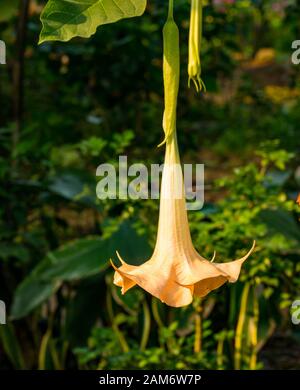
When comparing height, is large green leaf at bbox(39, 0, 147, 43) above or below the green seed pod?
above

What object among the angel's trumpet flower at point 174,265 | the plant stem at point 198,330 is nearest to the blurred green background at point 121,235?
the plant stem at point 198,330

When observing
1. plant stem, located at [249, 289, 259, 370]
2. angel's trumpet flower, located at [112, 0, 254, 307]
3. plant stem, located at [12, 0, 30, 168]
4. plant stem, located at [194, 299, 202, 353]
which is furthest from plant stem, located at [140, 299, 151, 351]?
angel's trumpet flower, located at [112, 0, 254, 307]

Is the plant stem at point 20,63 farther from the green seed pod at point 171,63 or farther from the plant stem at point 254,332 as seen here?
the green seed pod at point 171,63

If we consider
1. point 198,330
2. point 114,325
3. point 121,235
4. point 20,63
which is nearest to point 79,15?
point 121,235

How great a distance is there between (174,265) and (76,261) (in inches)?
53.1

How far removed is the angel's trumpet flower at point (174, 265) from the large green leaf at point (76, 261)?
1.16m

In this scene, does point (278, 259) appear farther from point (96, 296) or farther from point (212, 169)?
point (212, 169)

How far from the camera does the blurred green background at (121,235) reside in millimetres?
1831

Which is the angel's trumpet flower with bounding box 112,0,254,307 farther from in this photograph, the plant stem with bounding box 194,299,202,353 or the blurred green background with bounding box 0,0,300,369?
the plant stem with bounding box 194,299,202,353

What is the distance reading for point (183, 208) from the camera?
2.14ft

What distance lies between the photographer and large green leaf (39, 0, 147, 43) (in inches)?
23.6

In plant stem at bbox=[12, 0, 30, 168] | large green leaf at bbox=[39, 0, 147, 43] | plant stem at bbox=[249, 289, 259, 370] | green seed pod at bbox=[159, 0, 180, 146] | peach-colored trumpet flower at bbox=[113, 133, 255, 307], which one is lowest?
plant stem at bbox=[249, 289, 259, 370]
